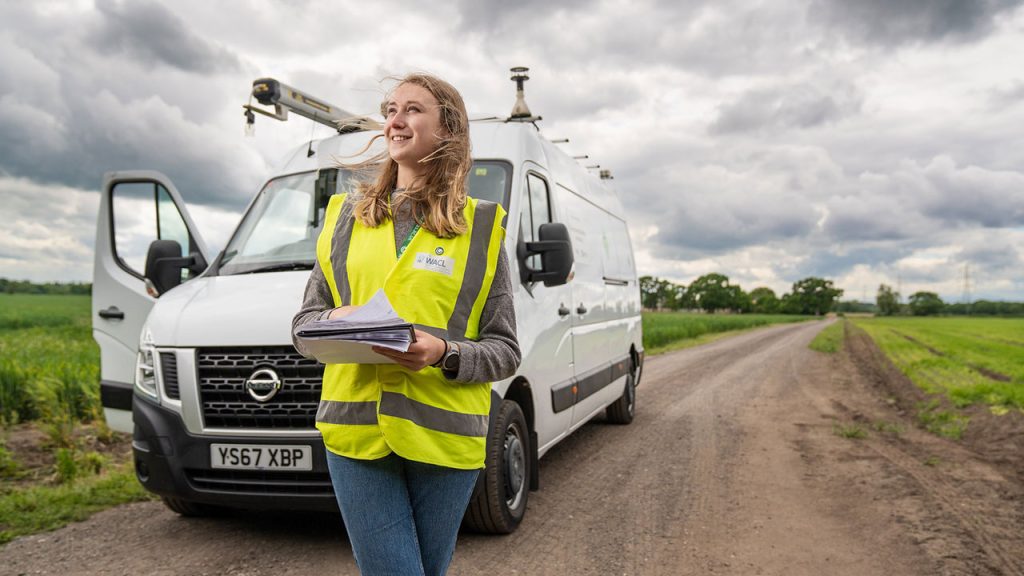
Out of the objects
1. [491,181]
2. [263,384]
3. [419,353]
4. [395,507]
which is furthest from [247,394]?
[419,353]

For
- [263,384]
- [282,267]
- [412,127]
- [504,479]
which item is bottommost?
[504,479]

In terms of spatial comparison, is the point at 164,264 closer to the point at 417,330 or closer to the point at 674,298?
the point at 417,330

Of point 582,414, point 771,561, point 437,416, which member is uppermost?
point 437,416

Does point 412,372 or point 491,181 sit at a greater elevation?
point 491,181

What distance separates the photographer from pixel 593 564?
416 cm

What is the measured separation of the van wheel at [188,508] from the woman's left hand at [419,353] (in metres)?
3.76

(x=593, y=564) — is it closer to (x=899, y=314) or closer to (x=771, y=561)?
(x=771, y=561)

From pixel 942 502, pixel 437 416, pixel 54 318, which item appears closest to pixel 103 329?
pixel 437 416

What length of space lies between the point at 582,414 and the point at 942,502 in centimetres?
268

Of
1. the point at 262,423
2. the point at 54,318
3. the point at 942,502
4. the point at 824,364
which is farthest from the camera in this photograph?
the point at 54,318

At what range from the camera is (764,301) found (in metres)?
152

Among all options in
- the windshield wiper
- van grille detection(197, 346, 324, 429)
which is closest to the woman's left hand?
van grille detection(197, 346, 324, 429)

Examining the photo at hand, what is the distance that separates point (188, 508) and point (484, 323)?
3719 mm

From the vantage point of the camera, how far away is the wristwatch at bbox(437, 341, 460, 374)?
1771 mm
